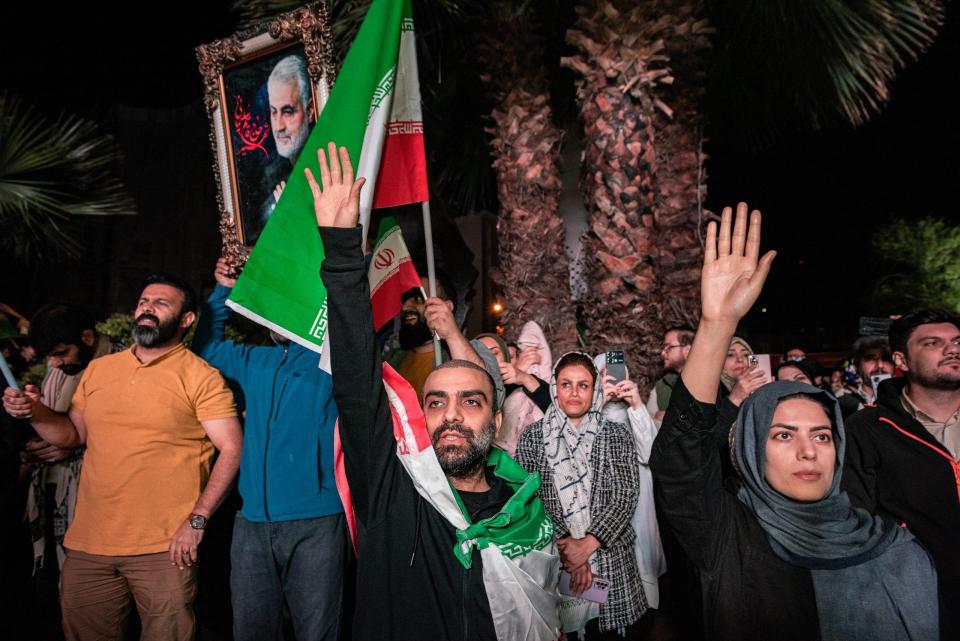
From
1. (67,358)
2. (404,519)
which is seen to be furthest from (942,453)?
(67,358)

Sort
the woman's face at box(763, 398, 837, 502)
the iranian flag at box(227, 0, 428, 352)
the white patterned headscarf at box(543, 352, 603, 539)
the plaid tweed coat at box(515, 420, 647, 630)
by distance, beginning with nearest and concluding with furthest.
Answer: the woman's face at box(763, 398, 837, 502), the iranian flag at box(227, 0, 428, 352), the plaid tweed coat at box(515, 420, 647, 630), the white patterned headscarf at box(543, 352, 603, 539)

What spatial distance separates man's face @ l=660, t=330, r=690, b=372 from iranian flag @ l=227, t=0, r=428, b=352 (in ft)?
7.17

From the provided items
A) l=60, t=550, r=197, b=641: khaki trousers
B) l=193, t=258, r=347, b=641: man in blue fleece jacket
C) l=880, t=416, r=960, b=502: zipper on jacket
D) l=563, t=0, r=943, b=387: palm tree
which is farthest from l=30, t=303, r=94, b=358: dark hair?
l=880, t=416, r=960, b=502: zipper on jacket

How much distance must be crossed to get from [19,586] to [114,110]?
937 centimetres

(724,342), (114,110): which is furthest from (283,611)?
(114,110)

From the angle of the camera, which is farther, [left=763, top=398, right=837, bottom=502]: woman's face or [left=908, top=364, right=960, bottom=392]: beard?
[left=908, top=364, right=960, bottom=392]: beard

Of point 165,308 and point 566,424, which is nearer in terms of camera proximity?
point 165,308

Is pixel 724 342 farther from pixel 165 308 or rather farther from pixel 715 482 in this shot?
pixel 165 308

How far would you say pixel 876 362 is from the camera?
196 inches

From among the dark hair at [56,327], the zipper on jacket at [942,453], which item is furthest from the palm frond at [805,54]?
the dark hair at [56,327]

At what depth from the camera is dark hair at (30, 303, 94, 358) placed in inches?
152

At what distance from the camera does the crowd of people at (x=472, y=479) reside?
1.67 m

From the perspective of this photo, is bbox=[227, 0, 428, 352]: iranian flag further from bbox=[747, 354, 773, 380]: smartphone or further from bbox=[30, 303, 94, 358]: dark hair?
bbox=[30, 303, 94, 358]: dark hair

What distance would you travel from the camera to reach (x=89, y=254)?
10039mm
